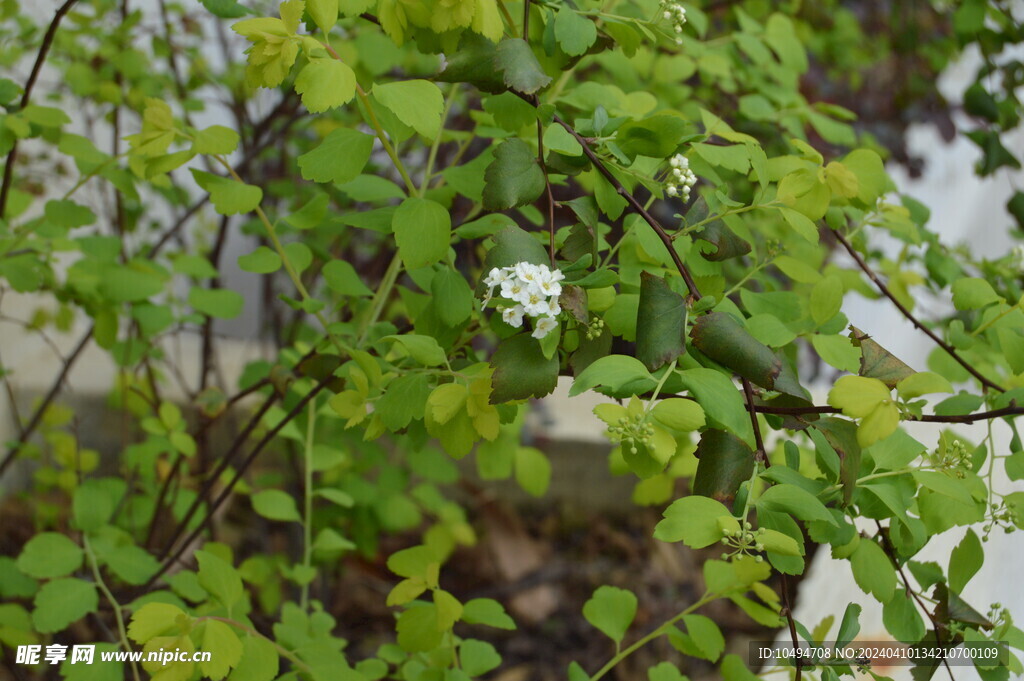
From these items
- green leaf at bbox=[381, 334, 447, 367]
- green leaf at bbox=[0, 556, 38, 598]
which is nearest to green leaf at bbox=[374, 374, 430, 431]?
green leaf at bbox=[381, 334, 447, 367]

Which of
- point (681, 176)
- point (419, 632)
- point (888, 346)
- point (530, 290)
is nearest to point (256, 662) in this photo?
point (419, 632)

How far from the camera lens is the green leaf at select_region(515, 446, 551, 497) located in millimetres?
943

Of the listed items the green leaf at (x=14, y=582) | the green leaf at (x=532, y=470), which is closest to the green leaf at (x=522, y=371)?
the green leaf at (x=532, y=470)

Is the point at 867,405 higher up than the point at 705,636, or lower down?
higher up

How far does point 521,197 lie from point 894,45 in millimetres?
1640

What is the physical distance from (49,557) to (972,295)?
3.00 feet

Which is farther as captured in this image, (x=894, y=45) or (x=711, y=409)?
(x=894, y=45)

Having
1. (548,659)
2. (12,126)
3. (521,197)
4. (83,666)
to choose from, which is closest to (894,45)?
(548,659)

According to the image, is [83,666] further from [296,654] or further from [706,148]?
[706,148]

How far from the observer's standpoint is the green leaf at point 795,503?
0.49 m

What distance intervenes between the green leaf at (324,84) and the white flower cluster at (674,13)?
24 centimetres

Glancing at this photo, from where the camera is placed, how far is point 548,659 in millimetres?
1536

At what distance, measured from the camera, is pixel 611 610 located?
0.79 metres

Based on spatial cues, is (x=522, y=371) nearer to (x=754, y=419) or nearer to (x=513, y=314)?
(x=513, y=314)
